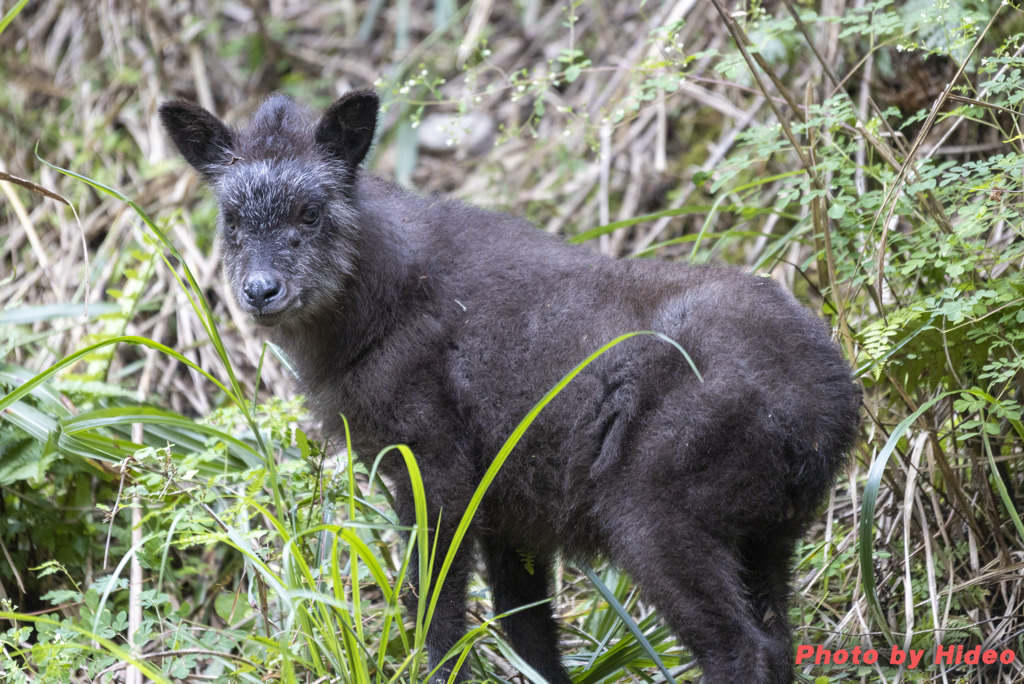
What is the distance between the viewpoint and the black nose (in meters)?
3.99

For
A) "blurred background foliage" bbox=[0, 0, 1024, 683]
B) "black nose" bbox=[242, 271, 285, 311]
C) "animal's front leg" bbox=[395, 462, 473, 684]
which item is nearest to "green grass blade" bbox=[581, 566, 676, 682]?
"blurred background foliage" bbox=[0, 0, 1024, 683]

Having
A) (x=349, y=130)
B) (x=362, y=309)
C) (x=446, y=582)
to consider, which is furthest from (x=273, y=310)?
(x=446, y=582)

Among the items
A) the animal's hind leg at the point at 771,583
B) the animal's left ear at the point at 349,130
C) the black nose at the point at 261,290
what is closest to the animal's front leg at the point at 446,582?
the black nose at the point at 261,290

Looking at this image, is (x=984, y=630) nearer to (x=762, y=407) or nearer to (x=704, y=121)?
(x=762, y=407)

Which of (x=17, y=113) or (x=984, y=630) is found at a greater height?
(x=17, y=113)

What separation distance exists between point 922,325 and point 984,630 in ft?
4.47

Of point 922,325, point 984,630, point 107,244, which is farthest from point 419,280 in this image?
point 107,244

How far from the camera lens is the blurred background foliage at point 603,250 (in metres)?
3.94

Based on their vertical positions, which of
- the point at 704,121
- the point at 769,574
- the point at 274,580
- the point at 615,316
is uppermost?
the point at 704,121

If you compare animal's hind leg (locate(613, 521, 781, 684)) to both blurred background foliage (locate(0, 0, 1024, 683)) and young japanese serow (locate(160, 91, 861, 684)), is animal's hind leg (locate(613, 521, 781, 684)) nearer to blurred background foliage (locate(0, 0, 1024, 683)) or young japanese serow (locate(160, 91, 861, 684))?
young japanese serow (locate(160, 91, 861, 684))

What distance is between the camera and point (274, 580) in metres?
3.27

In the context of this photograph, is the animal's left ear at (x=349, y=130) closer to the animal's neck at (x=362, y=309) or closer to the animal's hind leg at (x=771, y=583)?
the animal's neck at (x=362, y=309)

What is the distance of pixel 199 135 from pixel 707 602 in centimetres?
318

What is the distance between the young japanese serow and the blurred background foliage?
0.32 m
